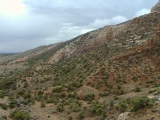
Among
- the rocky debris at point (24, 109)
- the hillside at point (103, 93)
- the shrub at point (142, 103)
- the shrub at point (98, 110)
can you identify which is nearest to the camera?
the shrub at point (142, 103)

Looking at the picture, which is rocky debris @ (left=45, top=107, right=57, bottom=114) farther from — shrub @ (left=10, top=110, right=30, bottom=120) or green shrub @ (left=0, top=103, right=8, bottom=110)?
green shrub @ (left=0, top=103, right=8, bottom=110)

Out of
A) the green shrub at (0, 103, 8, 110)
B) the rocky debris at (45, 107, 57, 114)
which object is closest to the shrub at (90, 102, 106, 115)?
the rocky debris at (45, 107, 57, 114)

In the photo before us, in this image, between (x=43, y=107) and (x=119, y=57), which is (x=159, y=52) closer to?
(x=119, y=57)

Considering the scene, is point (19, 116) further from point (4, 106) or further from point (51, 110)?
point (51, 110)

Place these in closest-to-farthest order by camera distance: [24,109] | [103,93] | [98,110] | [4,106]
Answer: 1. [98,110]
2. [4,106]
3. [24,109]
4. [103,93]

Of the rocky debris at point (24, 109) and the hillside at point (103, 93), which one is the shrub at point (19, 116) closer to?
the hillside at point (103, 93)

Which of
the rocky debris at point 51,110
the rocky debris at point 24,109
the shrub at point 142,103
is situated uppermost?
the shrub at point 142,103

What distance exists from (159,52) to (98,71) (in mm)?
10175

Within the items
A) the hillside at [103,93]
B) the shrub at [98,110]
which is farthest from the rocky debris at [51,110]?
the shrub at [98,110]

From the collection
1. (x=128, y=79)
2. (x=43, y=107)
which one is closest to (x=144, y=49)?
(x=128, y=79)

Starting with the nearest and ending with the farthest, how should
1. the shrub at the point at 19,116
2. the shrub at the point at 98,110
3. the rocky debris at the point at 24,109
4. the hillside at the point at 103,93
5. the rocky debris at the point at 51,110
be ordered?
the hillside at the point at 103,93
the shrub at the point at 98,110
the shrub at the point at 19,116
the rocky debris at the point at 24,109
the rocky debris at the point at 51,110

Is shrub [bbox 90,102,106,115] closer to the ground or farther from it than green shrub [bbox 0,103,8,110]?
closer to the ground

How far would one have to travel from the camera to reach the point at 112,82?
33.9m

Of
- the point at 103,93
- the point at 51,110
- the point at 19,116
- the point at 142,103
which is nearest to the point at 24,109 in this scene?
the point at 51,110
